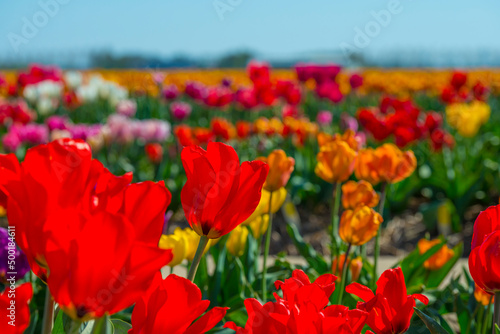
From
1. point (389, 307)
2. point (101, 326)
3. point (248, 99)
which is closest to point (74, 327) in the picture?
point (101, 326)

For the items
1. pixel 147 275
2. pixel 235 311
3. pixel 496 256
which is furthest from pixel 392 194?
pixel 147 275

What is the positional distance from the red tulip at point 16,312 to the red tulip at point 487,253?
60cm

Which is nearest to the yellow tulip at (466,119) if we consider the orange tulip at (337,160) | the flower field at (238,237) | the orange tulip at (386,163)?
the flower field at (238,237)

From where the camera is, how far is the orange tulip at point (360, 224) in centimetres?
126

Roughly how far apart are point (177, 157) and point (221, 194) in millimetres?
3567

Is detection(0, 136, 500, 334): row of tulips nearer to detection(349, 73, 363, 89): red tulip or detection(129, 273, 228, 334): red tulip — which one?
detection(129, 273, 228, 334): red tulip

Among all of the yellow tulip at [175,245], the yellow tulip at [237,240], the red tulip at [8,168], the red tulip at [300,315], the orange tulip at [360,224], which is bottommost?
the yellow tulip at [237,240]

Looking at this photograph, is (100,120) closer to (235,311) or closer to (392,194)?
(392,194)

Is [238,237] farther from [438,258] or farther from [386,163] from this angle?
[438,258]

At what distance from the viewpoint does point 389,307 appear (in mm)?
783

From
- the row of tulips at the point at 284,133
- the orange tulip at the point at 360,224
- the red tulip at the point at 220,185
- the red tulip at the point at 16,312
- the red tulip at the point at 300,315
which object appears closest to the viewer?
the red tulip at the point at 16,312

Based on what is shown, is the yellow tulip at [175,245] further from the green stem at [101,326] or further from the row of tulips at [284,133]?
the row of tulips at [284,133]

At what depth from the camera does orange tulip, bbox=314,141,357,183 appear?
4.94 ft

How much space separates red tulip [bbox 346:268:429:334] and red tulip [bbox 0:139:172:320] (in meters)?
0.33
